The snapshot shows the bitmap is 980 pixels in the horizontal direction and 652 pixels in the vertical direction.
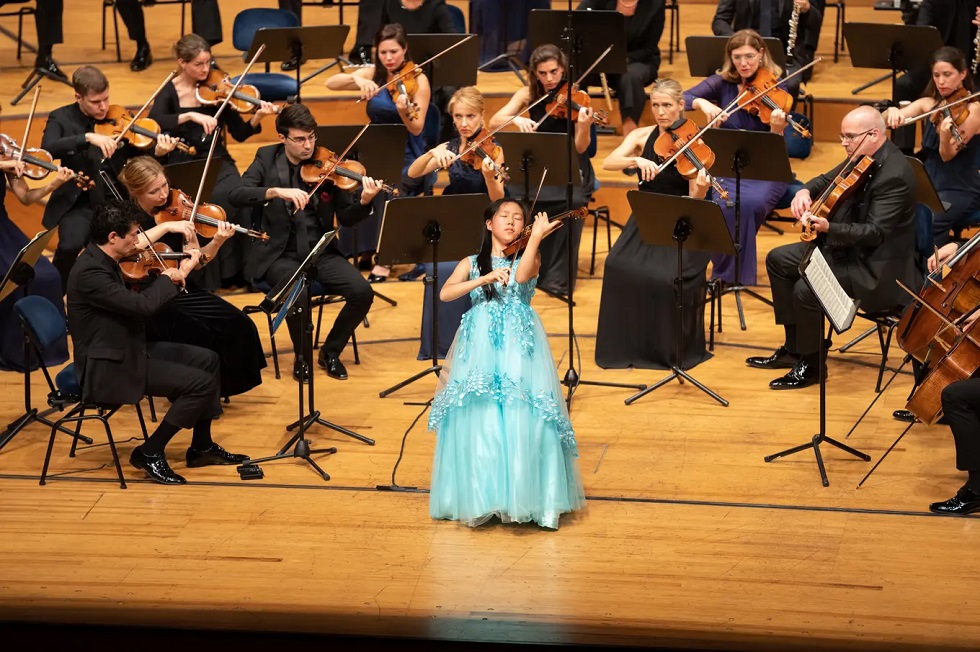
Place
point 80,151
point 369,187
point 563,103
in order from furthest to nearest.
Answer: point 563,103, point 80,151, point 369,187

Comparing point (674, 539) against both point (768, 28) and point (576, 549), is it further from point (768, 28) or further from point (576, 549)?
point (768, 28)

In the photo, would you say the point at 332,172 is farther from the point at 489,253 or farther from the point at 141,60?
the point at 141,60

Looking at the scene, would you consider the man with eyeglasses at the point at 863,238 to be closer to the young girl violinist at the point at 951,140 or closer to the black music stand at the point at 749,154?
the black music stand at the point at 749,154

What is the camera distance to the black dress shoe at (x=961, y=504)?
4426mm

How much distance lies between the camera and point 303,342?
16.1 ft

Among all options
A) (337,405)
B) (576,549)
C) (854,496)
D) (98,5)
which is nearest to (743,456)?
(854,496)

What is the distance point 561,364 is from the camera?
5.89 m

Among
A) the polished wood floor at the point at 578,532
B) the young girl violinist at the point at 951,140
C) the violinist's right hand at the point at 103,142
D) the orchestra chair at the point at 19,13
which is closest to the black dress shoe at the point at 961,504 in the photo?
the polished wood floor at the point at 578,532

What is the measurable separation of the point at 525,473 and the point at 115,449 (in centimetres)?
154

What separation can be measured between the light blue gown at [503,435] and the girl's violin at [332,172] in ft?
5.19

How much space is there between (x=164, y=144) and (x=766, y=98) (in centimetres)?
285

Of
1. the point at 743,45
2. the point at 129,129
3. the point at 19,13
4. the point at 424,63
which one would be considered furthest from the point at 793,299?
the point at 19,13

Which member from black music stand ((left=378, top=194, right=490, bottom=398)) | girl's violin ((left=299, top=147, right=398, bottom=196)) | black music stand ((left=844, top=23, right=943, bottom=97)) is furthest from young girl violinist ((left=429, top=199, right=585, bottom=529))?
black music stand ((left=844, top=23, right=943, bottom=97))

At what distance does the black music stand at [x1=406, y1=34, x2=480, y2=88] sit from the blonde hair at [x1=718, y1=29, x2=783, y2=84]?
4.33 ft
